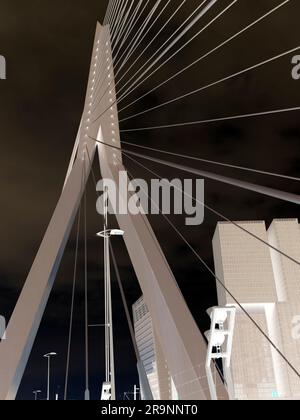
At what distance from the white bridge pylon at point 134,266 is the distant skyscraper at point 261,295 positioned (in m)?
94.2

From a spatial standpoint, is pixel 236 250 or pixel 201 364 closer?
pixel 201 364

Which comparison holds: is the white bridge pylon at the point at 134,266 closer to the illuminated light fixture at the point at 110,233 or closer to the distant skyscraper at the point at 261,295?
the illuminated light fixture at the point at 110,233

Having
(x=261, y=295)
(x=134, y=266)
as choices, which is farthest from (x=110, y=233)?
(x=261, y=295)

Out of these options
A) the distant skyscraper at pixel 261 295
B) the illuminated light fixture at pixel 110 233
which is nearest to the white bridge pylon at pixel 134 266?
the illuminated light fixture at pixel 110 233

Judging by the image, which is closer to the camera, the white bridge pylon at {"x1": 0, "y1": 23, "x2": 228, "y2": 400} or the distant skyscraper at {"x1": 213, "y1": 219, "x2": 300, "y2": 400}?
the white bridge pylon at {"x1": 0, "y1": 23, "x2": 228, "y2": 400}

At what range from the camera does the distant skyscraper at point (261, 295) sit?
10338cm

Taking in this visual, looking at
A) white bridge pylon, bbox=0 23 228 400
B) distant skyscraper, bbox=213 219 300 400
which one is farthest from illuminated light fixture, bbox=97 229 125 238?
distant skyscraper, bbox=213 219 300 400

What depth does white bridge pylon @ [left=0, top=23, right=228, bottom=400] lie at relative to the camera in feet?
22.5

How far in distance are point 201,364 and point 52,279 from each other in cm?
368

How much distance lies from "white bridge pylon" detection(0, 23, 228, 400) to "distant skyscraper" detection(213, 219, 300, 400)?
309 ft

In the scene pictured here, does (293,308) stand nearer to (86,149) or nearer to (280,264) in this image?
(280,264)

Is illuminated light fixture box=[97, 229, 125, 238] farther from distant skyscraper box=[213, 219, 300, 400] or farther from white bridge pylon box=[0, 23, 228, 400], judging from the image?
distant skyscraper box=[213, 219, 300, 400]
